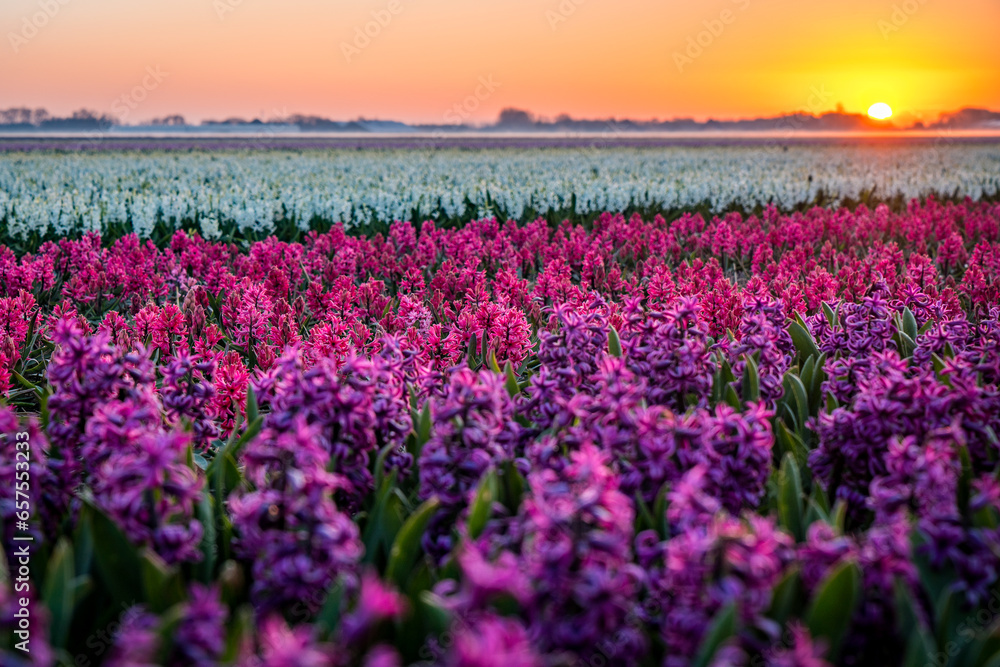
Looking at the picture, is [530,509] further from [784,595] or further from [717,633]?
[784,595]

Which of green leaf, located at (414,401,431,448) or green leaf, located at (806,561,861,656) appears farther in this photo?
green leaf, located at (414,401,431,448)

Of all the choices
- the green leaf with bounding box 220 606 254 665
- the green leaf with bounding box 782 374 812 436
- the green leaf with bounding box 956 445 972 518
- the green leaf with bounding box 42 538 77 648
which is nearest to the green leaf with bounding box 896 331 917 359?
the green leaf with bounding box 782 374 812 436

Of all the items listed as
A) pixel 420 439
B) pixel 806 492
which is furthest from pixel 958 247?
pixel 420 439

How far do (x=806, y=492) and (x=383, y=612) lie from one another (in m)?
2.65

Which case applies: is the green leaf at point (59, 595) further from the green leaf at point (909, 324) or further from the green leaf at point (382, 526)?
the green leaf at point (909, 324)

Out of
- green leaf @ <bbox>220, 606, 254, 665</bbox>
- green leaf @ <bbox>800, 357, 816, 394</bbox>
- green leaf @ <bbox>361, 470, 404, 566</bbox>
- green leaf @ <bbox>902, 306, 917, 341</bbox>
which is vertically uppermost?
green leaf @ <bbox>902, 306, 917, 341</bbox>

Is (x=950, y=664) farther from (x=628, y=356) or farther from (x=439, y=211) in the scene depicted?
(x=439, y=211)

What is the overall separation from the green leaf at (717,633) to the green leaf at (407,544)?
1011mm

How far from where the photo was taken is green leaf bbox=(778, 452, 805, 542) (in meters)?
2.93

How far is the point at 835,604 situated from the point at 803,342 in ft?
10.9

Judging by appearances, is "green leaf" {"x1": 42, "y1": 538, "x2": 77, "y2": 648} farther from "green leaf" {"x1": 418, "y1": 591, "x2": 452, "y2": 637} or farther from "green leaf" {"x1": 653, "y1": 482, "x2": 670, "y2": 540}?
"green leaf" {"x1": 653, "y1": 482, "x2": 670, "y2": 540}

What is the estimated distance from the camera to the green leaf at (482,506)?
8.41ft

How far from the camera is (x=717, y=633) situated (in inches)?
76.8

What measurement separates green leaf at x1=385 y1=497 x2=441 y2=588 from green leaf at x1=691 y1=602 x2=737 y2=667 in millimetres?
1011
